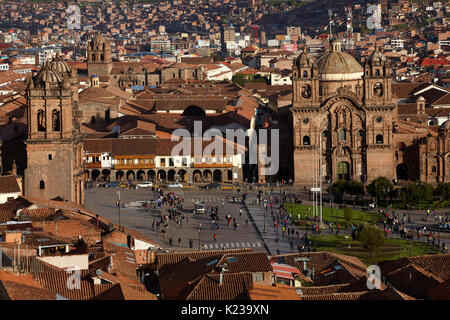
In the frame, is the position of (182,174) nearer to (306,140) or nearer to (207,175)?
(207,175)

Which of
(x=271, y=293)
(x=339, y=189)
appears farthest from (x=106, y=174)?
(x=271, y=293)

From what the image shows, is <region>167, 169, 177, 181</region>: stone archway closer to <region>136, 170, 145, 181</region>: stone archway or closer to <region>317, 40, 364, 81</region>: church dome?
<region>136, 170, 145, 181</region>: stone archway

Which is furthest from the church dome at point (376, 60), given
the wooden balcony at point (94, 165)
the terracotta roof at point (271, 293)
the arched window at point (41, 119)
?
the terracotta roof at point (271, 293)

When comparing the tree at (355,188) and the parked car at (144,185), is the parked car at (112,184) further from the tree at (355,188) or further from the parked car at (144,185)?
the tree at (355,188)

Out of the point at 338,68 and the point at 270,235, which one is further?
the point at 338,68

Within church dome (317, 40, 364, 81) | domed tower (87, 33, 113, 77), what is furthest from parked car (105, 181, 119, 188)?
domed tower (87, 33, 113, 77)
